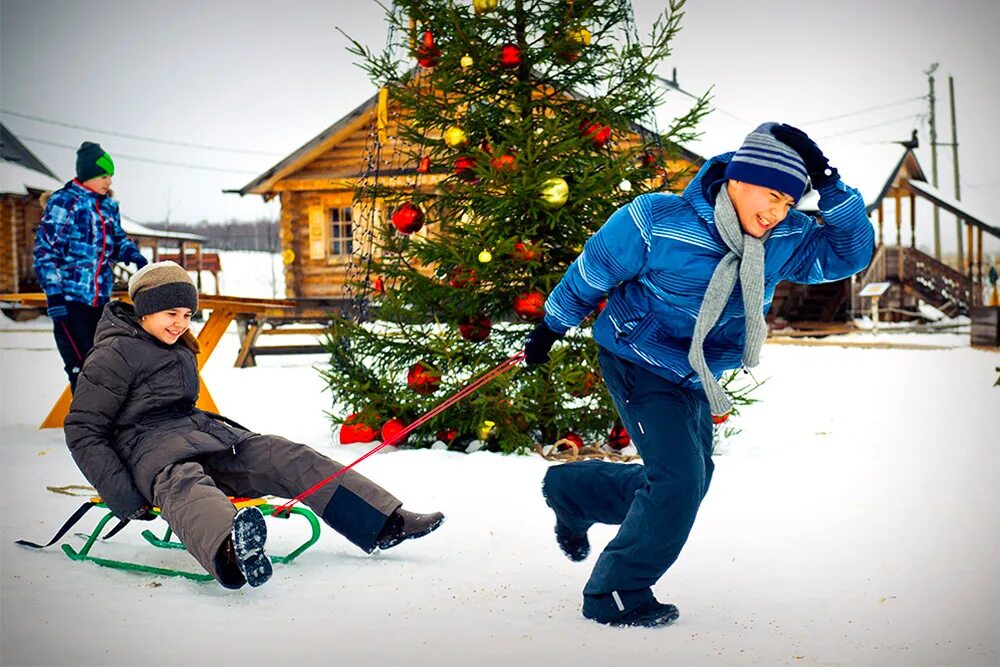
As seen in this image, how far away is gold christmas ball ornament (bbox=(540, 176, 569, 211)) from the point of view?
5164 millimetres

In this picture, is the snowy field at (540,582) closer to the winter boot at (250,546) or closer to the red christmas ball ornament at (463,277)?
the winter boot at (250,546)

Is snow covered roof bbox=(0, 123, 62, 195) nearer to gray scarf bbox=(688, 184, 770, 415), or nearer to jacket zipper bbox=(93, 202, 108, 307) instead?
jacket zipper bbox=(93, 202, 108, 307)

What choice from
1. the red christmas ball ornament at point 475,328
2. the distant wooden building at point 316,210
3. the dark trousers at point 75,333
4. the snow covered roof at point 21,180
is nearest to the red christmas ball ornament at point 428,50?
the red christmas ball ornament at point 475,328

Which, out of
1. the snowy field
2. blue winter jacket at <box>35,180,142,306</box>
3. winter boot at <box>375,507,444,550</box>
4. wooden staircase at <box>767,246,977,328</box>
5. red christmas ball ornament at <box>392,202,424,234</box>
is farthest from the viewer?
wooden staircase at <box>767,246,977,328</box>

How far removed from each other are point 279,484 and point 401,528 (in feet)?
1.60

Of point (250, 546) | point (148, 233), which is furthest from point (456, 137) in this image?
point (148, 233)

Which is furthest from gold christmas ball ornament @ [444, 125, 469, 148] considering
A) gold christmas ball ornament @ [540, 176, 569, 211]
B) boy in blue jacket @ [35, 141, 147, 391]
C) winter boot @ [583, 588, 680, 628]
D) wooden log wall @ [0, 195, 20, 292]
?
wooden log wall @ [0, 195, 20, 292]

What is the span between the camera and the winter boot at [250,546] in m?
2.86

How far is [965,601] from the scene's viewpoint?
297 cm

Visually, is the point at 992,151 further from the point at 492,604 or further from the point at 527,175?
the point at 492,604

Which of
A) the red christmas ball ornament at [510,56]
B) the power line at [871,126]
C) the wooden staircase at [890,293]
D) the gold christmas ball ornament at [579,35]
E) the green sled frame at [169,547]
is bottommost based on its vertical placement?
the wooden staircase at [890,293]

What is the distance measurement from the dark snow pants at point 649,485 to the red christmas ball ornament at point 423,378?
269cm

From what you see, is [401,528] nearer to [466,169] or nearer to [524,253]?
[524,253]

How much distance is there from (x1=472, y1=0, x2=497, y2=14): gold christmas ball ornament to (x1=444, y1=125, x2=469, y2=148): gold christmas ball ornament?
0.71 metres
